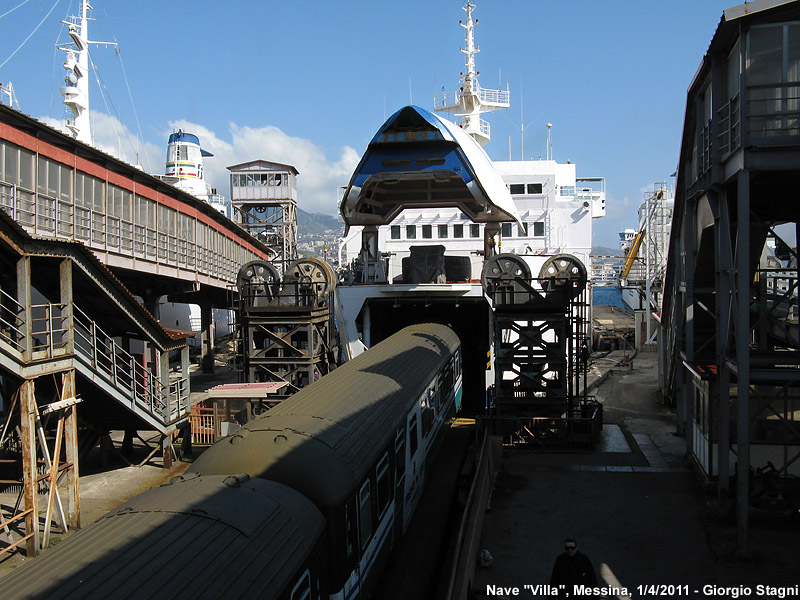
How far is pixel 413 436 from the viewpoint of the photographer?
37.4 ft

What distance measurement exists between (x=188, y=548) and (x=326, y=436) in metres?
2.95

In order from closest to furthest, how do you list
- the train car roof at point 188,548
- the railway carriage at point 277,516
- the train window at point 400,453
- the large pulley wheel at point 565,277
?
1. the train car roof at point 188,548
2. the railway carriage at point 277,516
3. the train window at point 400,453
4. the large pulley wheel at point 565,277

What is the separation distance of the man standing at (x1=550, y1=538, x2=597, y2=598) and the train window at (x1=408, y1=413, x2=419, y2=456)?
372cm

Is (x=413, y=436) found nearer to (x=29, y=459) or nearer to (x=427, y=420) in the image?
(x=427, y=420)

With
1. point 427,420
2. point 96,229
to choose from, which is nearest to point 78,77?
point 96,229

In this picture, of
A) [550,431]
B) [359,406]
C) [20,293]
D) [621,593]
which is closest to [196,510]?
[359,406]

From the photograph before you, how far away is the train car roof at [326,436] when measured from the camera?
7086mm

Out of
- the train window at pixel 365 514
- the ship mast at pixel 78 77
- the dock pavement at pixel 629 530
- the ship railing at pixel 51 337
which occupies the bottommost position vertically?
the dock pavement at pixel 629 530

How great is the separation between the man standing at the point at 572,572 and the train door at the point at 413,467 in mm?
3183

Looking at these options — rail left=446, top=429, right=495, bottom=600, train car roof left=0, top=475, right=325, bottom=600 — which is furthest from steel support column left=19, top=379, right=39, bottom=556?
rail left=446, top=429, right=495, bottom=600

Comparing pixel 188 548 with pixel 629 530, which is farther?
pixel 629 530

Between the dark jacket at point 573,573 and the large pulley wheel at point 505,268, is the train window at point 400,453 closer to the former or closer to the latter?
the dark jacket at point 573,573

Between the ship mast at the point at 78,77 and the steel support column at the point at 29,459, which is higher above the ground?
the ship mast at the point at 78,77

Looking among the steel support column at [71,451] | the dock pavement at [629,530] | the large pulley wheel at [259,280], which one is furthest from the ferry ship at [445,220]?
the steel support column at [71,451]
